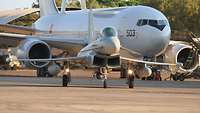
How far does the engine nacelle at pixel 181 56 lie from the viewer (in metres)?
35.9

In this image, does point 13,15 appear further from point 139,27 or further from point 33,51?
point 139,27

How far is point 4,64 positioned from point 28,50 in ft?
85.6

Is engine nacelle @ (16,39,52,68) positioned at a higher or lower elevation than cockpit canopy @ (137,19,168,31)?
lower

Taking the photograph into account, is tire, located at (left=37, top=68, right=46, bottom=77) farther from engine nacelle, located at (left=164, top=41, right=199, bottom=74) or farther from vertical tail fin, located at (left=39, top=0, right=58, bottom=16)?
vertical tail fin, located at (left=39, top=0, right=58, bottom=16)

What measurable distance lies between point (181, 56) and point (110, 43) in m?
12.0

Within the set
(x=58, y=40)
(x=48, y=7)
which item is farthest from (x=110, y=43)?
(x=48, y=7)

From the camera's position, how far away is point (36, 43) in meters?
36.2

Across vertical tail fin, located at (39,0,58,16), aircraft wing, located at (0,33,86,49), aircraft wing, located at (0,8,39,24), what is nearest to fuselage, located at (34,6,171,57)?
aircraft wing, located at (0,33,86,49)

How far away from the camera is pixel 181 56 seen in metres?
36.8

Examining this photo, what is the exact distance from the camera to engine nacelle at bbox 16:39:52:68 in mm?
35219

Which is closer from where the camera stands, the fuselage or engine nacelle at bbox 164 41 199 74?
the fuselage

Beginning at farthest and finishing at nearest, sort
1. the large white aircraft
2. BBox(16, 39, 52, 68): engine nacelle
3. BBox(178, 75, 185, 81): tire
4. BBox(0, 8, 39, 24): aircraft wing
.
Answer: BBox(0, 8, 39, 24): aircraft wing, BBox(178, 75, 185, 81): tire, BBox(16, 39, 52, 68): engine nacelle, the large white aircraft

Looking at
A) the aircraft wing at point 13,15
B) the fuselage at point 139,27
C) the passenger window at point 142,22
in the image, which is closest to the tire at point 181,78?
the fuselage at point 139,27

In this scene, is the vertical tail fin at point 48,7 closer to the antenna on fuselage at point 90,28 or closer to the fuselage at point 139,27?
the fuselage at point 139,27
